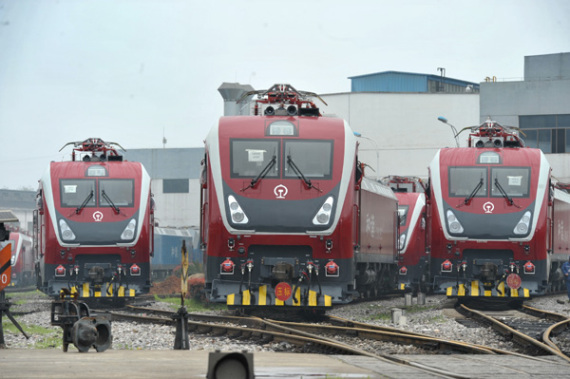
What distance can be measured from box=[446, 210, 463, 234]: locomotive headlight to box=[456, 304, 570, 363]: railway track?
163 cm

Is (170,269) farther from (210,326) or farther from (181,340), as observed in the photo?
(181,340)

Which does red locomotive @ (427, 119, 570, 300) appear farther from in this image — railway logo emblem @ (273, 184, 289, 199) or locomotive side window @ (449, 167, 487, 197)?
railway logo emblem @ (273, 184, 289, 199)

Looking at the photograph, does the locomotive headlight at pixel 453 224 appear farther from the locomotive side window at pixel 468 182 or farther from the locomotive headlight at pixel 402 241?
the locomotive headlight at pixel 402 241

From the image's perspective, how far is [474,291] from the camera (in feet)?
72.5

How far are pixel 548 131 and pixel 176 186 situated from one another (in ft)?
94.4

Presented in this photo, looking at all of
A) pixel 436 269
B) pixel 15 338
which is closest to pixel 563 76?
pixel 436 269

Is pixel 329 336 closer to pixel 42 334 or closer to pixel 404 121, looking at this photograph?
pixel 42 334

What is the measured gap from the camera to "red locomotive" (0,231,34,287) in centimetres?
5200

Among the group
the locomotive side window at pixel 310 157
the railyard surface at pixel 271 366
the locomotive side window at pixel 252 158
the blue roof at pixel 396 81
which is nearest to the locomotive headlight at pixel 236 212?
the locomotive side window at pixel 252 158

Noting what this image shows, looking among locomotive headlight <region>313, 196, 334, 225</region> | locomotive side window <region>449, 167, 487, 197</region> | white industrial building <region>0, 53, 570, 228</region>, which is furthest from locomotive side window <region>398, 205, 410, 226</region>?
white industrial building <region>0, 53, 570, 228</region>

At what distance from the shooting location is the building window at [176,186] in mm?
74188

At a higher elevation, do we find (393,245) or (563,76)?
(563,76)

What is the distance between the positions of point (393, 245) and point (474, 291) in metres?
7.19

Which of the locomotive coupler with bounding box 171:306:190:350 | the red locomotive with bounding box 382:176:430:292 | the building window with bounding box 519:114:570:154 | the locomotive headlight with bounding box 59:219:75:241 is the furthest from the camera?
the building window with bounding box 519:114:570:154
